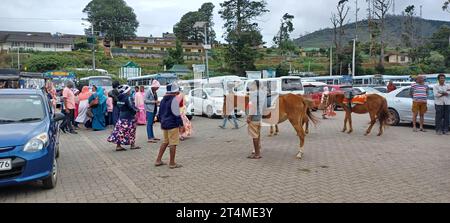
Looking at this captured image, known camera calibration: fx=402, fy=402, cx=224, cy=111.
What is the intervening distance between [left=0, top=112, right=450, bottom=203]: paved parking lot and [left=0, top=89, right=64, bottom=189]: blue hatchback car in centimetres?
34

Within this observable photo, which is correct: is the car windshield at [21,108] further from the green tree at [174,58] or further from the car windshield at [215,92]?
the green tree at [174,58]

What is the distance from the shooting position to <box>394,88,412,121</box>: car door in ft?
47.3

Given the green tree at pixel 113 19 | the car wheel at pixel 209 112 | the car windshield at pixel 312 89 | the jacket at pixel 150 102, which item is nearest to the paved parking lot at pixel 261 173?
the jacket at pixel 150 102

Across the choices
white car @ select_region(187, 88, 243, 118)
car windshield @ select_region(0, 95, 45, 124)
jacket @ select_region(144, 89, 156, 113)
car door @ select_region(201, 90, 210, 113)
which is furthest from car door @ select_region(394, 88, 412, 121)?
car windshield @ select_region(0, 95, 45, 124)

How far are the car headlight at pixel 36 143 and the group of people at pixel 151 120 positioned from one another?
7.51 feet

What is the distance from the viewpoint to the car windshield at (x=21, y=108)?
6645 millimetres

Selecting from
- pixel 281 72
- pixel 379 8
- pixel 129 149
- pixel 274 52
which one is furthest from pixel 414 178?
pixel 274 52

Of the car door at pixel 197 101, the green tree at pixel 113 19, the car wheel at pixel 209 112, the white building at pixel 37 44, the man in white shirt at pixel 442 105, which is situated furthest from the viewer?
the green tree at pixel 113 19

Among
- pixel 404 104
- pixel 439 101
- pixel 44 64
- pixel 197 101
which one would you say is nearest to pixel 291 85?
pixel 197 101

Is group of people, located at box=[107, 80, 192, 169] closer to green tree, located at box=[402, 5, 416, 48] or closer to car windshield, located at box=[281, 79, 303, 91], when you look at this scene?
car windshield, located at box=[281, 79, 303, 91]

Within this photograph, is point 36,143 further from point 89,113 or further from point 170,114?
point 89,113

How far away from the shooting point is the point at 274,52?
8562 centimetres
